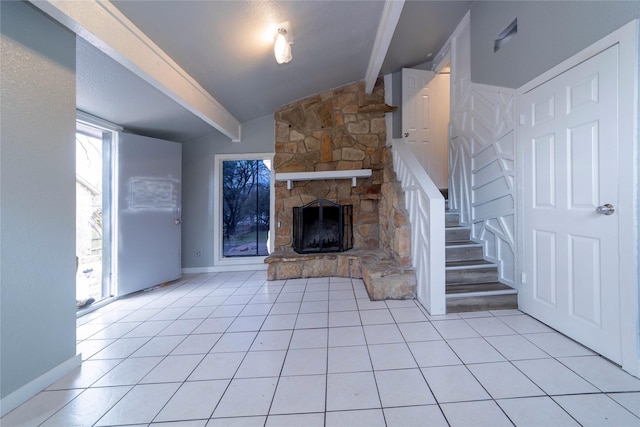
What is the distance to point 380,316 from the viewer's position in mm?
2357

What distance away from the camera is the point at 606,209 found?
1653 mm

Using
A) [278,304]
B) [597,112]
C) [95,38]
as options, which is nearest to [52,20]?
[95,38]

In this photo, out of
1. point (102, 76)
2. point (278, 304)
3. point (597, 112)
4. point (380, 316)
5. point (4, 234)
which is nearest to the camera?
point (4, 234)

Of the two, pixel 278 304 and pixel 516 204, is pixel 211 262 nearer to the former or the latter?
pixel 278 304

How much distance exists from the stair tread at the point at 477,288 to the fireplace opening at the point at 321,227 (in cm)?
164

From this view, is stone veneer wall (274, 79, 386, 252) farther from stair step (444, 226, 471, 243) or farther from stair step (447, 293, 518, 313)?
stair step (447, 293, 518, 313)

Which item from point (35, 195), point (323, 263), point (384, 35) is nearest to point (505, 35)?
point (384, 35)

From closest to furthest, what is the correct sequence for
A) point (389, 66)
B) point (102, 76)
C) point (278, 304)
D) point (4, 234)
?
point (4, 234) < point (102, 76) < point (278, 304) < point (389, 66)

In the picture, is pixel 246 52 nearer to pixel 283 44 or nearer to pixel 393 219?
pixel 283 44

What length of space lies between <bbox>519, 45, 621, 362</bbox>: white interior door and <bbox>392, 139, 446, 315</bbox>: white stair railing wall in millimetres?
791

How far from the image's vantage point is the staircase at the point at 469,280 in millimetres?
2424

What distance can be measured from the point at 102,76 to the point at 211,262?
2.85 metres

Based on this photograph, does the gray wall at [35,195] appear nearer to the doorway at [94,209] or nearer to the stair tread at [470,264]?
the doorway at [94,209]

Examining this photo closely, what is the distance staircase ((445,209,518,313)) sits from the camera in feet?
7.95
